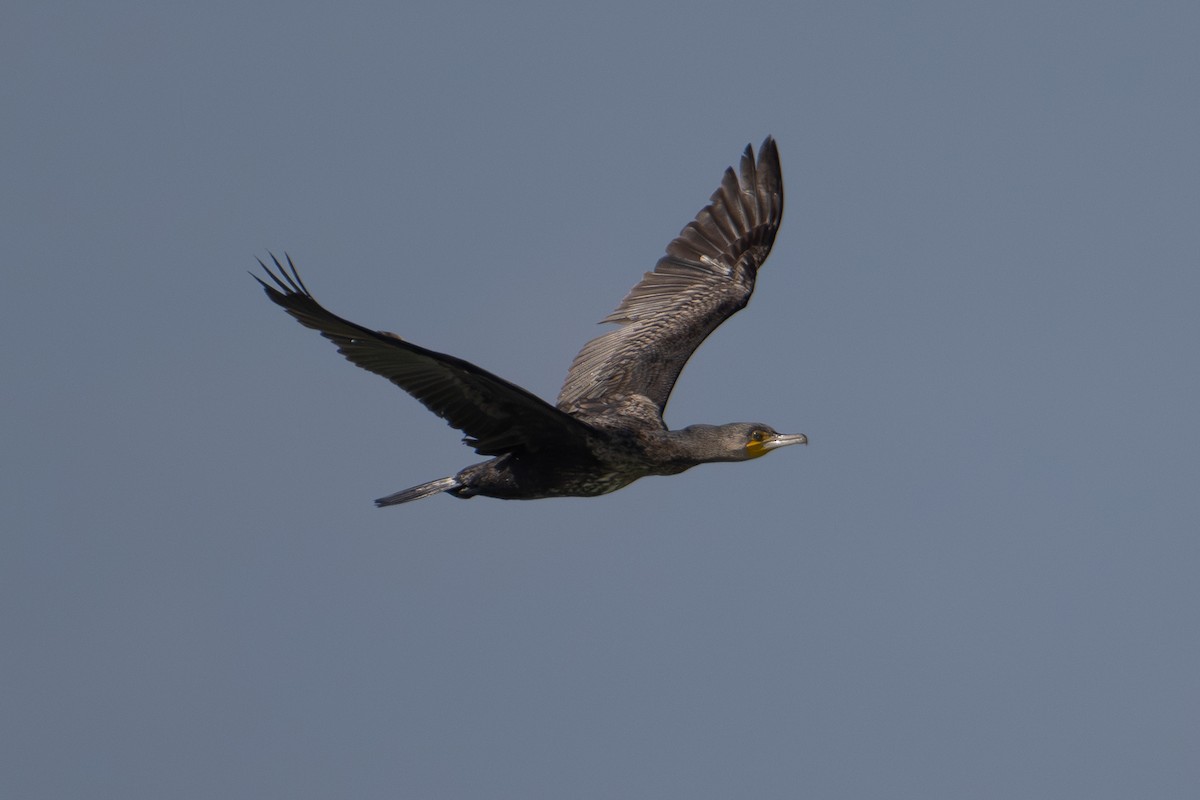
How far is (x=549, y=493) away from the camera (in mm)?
14195

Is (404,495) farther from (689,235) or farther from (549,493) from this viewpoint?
(689,235)

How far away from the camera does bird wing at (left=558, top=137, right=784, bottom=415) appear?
1617cm

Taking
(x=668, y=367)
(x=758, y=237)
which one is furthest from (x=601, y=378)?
(x=758, y=237)

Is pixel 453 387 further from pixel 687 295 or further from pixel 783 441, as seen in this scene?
pixel 687 295

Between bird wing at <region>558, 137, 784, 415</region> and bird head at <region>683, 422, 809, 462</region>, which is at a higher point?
bird wing at <region>558, 137, 784, 415</region>

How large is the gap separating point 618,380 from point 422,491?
2.61 metres

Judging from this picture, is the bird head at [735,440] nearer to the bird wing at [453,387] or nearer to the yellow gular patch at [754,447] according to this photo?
the yellow gular patch at [754,447]

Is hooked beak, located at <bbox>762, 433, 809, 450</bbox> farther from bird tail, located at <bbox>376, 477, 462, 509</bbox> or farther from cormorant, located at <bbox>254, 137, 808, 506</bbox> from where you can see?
bird tail, located at <bbox>376, 477, 462, 509</bbox>

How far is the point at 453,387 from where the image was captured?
12.9 metres

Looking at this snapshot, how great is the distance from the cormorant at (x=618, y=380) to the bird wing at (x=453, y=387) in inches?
0.5

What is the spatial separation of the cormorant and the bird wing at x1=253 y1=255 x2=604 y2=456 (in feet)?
0.04

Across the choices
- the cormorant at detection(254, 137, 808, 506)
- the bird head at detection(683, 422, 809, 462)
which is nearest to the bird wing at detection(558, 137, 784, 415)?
the cormorant at detection(254, 137, 808, 506)

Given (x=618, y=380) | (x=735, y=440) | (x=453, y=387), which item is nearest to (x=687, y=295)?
(x=618, y=380)

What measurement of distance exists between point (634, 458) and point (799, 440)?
57.4 inches
